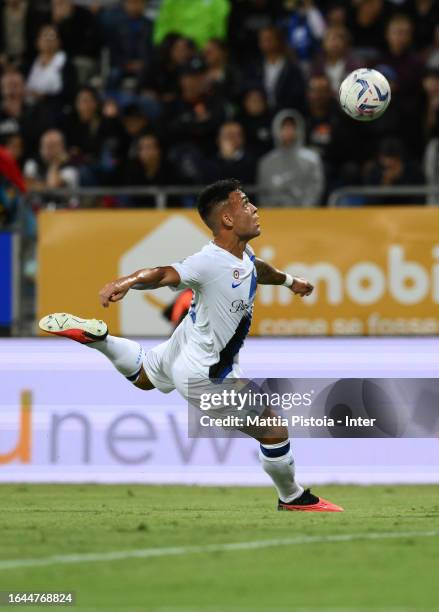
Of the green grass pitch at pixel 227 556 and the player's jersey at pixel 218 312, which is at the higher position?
the player's jersey at pixel 218 312

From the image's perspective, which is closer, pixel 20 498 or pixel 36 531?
pixel 36 531

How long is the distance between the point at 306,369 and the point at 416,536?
552 cm

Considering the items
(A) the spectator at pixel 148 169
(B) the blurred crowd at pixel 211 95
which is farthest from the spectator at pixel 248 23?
(A) the spectator at pixel 148 169

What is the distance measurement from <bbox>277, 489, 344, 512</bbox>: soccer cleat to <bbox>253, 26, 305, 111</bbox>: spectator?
830 cm

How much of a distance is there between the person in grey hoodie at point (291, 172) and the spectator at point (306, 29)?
3.18 meters

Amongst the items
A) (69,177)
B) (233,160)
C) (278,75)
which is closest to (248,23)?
(278,75)

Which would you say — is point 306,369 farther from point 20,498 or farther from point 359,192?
point 20,498

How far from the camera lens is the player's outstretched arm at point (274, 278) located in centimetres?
1068

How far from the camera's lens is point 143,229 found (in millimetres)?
15453

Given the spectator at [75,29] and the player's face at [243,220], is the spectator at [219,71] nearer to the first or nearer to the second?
the spectator at [75,29]

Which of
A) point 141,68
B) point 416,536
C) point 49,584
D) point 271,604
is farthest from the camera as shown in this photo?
point 141,68

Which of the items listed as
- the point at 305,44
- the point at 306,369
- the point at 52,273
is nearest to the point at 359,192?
the point at 306,369

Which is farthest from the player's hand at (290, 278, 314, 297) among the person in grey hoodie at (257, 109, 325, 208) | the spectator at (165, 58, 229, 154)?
the spectator at (165, 58, 229, 154)

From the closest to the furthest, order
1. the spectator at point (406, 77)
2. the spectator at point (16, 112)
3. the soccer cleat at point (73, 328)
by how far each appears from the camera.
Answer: the soccer cleat at point (73, 328), the spectator at point (406, 77), the spectator at point (16, 112)
